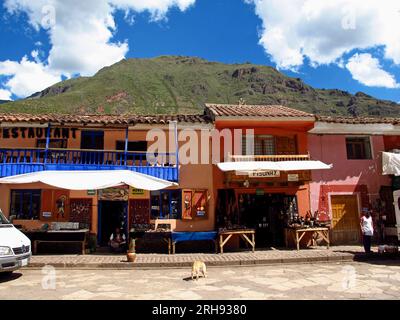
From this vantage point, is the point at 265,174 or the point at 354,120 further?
the point at 354,120

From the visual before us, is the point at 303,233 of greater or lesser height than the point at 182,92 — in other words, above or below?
below

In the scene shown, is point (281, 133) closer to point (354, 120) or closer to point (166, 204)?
point (354, 120)

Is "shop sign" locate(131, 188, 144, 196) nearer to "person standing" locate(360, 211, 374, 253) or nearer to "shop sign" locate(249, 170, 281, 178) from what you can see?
"shop sign" locate(249, 170, 281, 178)

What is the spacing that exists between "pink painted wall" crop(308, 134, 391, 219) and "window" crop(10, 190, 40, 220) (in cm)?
1130

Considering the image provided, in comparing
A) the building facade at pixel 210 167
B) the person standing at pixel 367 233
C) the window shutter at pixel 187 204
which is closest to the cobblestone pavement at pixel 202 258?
the person standing at pixel 367 233

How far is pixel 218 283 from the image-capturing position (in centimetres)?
804

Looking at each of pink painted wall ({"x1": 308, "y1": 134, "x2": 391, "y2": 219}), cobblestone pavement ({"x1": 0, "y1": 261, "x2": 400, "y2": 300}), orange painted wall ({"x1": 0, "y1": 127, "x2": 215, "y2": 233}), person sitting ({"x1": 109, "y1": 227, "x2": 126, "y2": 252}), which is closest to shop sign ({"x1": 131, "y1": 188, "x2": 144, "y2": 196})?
orange painted wall ({"x1": 0, "y1": 127, "x2": 215, "y2": 233})

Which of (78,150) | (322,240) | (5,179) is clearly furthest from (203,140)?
(5,179)

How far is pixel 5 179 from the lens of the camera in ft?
37.2

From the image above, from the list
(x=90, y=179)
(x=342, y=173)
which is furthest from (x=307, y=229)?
(x=90, y=179)

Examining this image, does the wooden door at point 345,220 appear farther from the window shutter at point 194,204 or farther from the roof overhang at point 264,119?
the window shutter at point 194,204

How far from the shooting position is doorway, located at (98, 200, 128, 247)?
13.7 meters

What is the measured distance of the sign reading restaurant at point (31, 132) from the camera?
1360 cm

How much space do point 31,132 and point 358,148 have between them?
1408 cm
